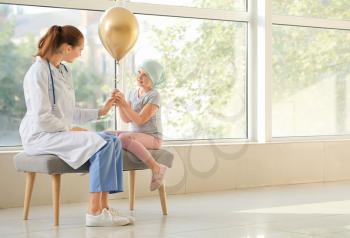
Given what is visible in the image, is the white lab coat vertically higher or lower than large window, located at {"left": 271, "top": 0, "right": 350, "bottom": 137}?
lower

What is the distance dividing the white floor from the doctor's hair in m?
1.04

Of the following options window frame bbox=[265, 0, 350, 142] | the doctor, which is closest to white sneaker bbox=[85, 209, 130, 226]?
the doctor

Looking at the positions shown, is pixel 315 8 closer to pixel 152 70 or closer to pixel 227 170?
pixel 227 170

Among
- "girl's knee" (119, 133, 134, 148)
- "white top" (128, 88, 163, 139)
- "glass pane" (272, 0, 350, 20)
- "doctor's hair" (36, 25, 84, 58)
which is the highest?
"glass pane" (272, 0, 350, 20)

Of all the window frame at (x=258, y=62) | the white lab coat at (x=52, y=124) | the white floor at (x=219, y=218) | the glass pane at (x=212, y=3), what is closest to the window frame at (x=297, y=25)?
the window frame at (x=258, y=62)

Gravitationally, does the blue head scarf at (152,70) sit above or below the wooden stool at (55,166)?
above

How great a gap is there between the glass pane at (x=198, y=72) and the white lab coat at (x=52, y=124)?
1669 millimetres

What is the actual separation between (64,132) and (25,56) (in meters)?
1.37

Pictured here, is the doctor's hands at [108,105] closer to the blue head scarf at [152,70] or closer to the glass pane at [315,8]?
the blue head scarf at [152,70]

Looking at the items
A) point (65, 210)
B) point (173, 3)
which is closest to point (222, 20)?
point (173, 3)

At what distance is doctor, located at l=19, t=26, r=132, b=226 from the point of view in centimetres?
419

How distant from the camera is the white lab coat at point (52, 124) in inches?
166

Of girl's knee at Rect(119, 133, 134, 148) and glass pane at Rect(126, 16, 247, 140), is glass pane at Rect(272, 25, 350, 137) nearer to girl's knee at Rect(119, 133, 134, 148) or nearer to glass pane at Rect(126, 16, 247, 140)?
glass pane at Rect(126, 16, 247, 140)

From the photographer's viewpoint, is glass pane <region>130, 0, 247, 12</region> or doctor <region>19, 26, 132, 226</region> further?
glass pane <region>130, 0, 247, 12</region>
